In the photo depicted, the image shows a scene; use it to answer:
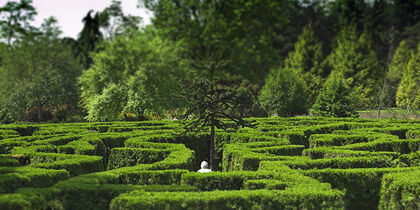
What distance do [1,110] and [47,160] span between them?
22.7m

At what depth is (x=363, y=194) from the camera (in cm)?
888

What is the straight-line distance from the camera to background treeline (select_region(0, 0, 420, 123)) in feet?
87.5

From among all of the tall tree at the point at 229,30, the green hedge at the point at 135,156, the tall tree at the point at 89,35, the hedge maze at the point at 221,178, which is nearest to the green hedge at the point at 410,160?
the hedge maze at the point at 221,178

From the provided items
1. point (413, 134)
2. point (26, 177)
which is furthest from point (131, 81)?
point (26, 177)

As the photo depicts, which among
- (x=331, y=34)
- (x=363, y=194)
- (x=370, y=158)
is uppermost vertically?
(x=331, y=34)

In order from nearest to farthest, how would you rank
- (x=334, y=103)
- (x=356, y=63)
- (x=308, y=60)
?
(x=334, y=103)
(x=356, y=63)
(x=308, y=60)

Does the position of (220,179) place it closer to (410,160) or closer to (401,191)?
(401,191)

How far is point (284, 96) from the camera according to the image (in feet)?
103

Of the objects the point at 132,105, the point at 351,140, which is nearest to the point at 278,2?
the point at 132,105

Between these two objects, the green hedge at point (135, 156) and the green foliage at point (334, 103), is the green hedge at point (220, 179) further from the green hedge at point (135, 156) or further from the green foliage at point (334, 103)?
the green foliage at point (334, 103)

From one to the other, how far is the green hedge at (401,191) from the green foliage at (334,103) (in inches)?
717

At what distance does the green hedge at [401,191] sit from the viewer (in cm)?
760

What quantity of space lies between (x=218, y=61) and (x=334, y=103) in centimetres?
2656

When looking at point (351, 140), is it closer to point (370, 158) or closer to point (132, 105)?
point (370, 158)
